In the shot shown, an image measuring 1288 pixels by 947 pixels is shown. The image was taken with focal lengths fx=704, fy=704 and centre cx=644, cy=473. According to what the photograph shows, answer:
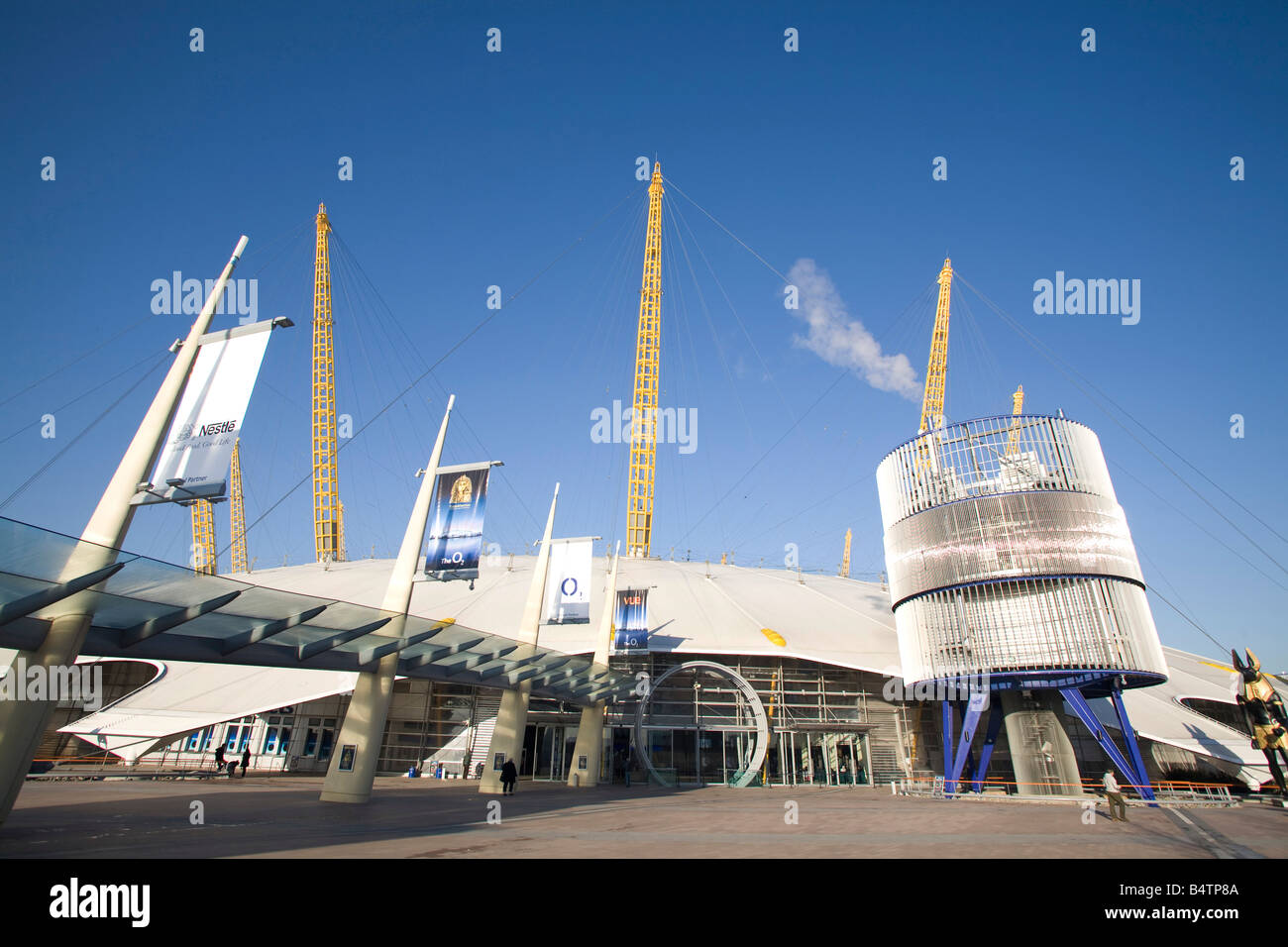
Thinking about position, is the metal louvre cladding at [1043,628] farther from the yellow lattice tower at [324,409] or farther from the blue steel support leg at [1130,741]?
the yellow lattice tower at [324,409]

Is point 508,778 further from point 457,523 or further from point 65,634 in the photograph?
point 65,634

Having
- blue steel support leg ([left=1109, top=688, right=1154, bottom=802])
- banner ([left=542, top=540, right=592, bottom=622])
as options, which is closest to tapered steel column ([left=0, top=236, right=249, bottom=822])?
banner ([left=542, top=540, right=592, bottom=622])

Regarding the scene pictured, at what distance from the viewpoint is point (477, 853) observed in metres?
9.59

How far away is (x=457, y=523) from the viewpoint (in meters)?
21.7

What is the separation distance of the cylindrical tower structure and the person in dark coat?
19320 mm

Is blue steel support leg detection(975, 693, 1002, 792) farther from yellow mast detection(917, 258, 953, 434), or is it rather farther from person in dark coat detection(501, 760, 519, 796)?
yellow mast detection(917, 258, 953, 434)

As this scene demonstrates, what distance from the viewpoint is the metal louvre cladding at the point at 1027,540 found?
29969 mm

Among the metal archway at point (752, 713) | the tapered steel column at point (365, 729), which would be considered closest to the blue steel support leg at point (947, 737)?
the metal archway at point (752, 713)

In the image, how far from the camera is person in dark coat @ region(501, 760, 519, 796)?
80.0 ft

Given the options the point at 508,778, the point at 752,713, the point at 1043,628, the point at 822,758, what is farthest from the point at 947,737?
the point at 508,778
